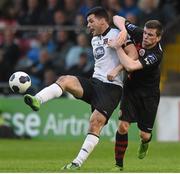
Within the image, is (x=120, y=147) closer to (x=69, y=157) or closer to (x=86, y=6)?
(x=69, y=157)

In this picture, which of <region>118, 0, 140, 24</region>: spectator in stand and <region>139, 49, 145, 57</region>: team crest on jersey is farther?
<region>118, 0, 140, 24</region>: spectator in stand

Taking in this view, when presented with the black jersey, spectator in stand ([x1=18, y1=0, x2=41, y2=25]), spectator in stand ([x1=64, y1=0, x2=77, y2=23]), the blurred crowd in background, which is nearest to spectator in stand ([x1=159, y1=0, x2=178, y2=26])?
the blurred crowd in background

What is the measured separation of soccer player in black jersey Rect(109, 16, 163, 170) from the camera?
11.6 meters

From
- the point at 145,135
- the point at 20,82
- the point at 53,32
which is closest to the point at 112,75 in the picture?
the point at 20,82

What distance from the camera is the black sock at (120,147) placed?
12047 millimetres

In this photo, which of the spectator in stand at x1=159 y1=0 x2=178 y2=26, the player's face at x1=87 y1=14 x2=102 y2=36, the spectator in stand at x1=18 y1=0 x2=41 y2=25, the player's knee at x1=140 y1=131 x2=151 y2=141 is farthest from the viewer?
the spectator in stand at x1=18 y1=0 x2=41 y2=25

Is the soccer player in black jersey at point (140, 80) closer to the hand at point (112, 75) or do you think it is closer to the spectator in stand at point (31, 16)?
the hand at point (112, 75)

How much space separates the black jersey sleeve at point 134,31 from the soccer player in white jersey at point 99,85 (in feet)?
0.96

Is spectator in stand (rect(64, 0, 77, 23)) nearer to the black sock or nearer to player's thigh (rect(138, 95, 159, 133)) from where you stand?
player's thigh (rect(138, 95, 159, 133))

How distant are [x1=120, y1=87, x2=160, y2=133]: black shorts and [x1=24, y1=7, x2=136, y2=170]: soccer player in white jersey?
0.55 m

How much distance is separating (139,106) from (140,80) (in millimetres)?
460

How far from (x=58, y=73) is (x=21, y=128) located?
2.03 metres

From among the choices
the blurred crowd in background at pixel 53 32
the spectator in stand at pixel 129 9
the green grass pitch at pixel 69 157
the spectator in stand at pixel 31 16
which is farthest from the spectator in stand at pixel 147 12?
the green grass pitch at pixel 69 157

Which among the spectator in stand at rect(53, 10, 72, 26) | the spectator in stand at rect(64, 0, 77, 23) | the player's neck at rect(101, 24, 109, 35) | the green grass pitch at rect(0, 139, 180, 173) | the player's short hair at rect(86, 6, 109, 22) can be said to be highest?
the spectator in stand at rect(64, 0, 77, 23)
